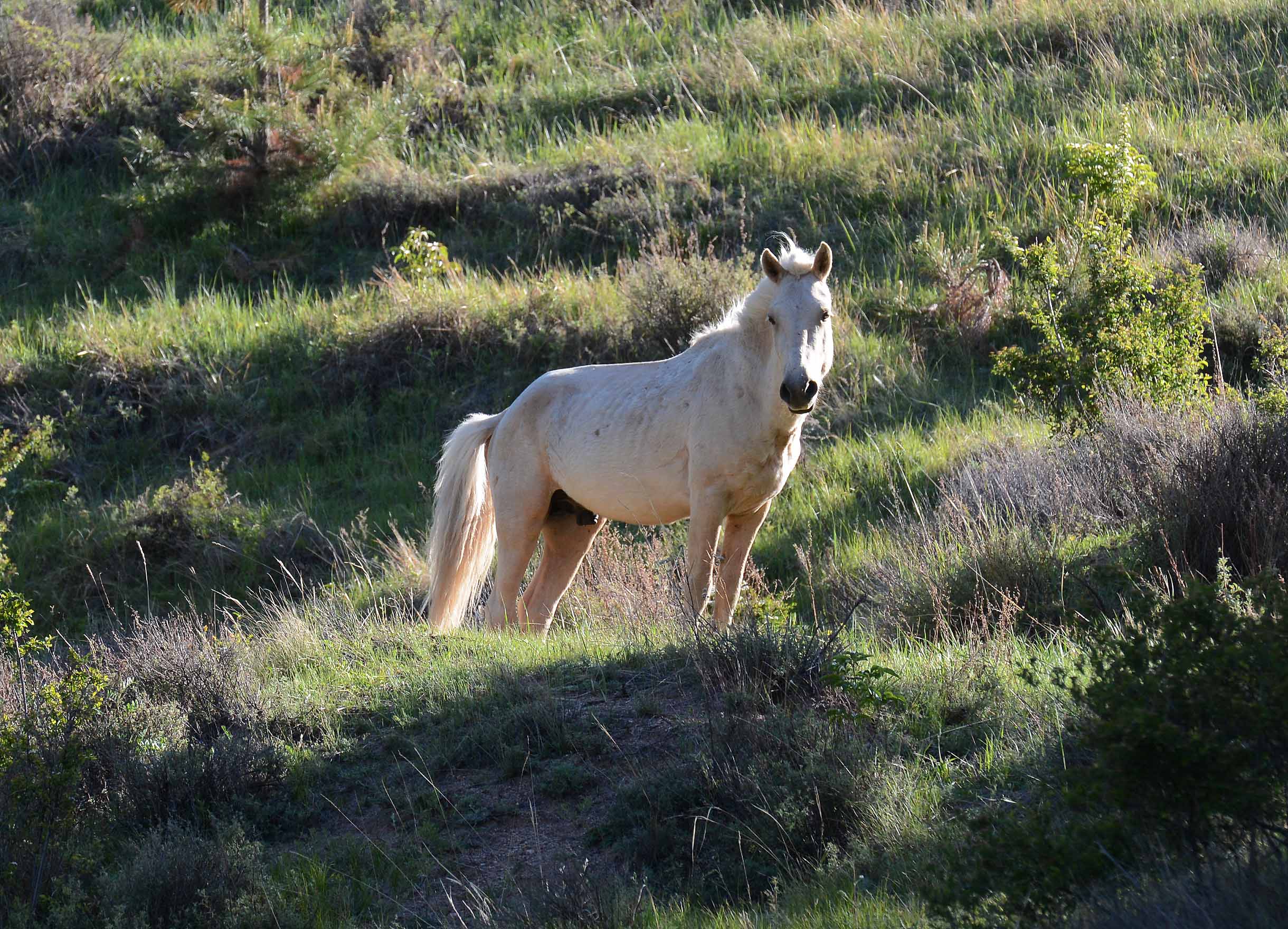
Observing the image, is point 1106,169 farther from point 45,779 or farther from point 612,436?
point 45,779

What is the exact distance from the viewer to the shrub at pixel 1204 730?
335 cm

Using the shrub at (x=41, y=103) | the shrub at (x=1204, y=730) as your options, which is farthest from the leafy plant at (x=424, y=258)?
the shrub at (x=1204, y=730)

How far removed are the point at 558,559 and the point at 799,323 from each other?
9.90ft

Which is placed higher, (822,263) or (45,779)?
(822,263)

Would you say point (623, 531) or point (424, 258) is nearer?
point (623, 531)

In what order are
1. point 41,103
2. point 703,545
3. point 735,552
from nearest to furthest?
point 703,545 < point 735,552 < point 41,103

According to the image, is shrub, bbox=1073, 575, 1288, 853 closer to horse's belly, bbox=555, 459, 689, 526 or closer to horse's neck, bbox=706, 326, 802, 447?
horse's neck, bbox=706, 326, 802, 447

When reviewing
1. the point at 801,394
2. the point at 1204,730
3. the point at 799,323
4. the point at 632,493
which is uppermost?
the point at 799,323

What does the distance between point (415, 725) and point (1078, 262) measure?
299 inches

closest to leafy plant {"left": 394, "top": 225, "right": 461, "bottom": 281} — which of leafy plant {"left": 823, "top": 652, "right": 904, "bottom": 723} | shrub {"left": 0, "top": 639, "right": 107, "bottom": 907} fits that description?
shrub {"left": 0, "top": 639, "right": 107, "bottom": 907}

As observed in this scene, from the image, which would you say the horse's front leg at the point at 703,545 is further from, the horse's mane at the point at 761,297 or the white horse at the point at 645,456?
the horse's mane at the point at 761,297

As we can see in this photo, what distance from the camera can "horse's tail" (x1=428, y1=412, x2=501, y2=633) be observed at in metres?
8.45

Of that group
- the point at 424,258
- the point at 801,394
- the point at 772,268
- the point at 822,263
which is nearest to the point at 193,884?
the point at 801,394

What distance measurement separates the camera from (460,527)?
8.46 metres
